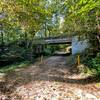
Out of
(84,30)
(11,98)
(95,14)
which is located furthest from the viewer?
(84,30)

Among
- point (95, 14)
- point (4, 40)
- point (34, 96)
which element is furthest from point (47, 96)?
point (4, 40)

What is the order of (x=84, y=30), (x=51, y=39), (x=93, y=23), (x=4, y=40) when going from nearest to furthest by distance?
(x=93, y=23) → (x=84, y=30) → (x=4, y=40) → (x=51, y=39)

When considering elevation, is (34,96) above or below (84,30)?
below

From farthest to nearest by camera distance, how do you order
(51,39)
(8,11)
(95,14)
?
(51,39)
(95,14)
(8,11)

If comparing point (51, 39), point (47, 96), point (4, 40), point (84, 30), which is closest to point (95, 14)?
point (84, 30)

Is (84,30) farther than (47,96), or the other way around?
(84,30)

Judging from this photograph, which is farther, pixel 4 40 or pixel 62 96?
pixel 4 40

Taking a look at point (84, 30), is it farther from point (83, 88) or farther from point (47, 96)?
point (47, 96)

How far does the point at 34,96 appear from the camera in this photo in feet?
24.1

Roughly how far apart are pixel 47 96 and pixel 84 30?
6.84m

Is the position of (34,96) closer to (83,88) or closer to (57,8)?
(83,88)

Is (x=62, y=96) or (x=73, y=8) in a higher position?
(x=73, y=8)

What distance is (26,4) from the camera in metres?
7.69

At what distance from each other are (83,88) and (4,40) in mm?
17444
